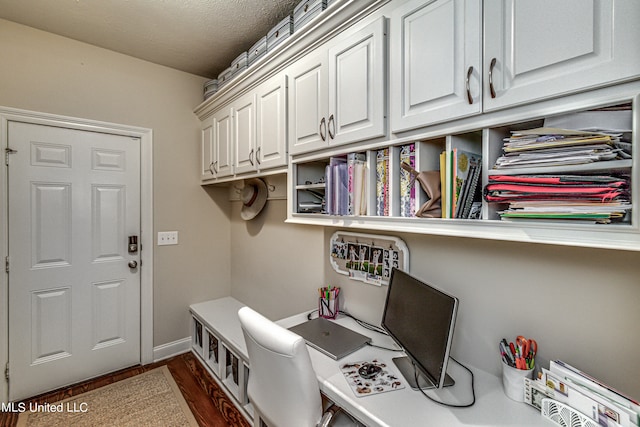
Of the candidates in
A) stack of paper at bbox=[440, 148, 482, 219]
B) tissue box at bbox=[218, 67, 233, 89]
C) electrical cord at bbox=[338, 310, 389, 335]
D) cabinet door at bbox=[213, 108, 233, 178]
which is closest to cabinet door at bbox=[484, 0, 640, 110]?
stack of paper at bbox=[440, 148, 482, 219]

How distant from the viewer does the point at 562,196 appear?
2.52 ft

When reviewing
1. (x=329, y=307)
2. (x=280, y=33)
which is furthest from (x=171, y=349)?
(x=280, y=33)

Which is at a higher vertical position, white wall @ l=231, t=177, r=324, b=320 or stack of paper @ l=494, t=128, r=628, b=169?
stack of paper @ l=494, t=128, r=628, b=169

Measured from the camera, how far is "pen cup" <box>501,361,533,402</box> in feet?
3.26

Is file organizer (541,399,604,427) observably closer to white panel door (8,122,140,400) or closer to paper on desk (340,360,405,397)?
paper on desk (340,360,405,397)

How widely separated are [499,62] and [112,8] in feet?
7.18

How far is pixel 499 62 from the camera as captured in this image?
860 millimetres

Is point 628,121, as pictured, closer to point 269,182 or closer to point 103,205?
point 269,182

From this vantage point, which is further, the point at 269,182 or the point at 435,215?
the point at 269,182

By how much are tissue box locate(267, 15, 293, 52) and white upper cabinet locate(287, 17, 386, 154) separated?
0.73ft

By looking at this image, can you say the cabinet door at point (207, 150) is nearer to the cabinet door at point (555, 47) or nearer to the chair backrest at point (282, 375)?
the chair backrest at point (282, 375)

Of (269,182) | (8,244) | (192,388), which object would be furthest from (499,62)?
(8,244)

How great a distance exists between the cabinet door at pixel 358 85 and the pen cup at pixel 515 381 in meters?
0.97

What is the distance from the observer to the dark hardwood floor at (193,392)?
74.7 inches
